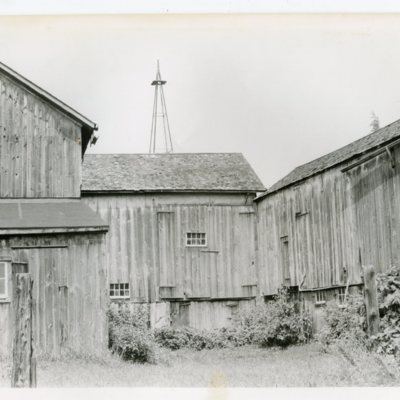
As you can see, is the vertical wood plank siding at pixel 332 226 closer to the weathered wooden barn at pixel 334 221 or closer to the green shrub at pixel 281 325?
the weathered wooden barn at pixel 334 221

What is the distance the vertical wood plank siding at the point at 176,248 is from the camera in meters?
29.4

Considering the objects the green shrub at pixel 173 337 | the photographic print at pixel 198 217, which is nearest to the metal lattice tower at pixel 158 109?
the photographic print at pixel 198 217

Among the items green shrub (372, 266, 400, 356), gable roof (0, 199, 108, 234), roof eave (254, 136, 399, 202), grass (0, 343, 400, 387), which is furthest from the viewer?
roof eave (254, 136, 399, 202)

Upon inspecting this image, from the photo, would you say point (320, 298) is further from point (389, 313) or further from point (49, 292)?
point (49, 292)

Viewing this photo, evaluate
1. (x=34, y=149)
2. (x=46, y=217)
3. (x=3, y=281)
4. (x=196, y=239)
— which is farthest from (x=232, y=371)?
(x=196, y=239)

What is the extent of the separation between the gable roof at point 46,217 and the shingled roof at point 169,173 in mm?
6201

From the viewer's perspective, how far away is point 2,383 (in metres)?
13.9

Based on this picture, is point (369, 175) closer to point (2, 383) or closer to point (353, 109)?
point (353, 109)

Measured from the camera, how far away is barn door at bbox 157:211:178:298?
29.5 metres

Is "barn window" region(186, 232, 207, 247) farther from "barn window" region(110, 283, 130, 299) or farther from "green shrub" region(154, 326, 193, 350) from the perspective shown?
"green shrub" region(154, 326, 193, 350)

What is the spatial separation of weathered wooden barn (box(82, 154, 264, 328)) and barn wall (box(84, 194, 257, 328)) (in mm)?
39

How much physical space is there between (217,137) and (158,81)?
3898 millimetres

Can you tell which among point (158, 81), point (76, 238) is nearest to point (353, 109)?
point (158, 81)

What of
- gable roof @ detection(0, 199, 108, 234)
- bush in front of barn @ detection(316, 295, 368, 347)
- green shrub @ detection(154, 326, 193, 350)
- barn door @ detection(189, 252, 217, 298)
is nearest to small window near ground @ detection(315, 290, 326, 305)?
bush in front of barn @ detection(316, 295, 368, 347)
